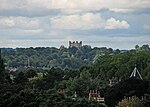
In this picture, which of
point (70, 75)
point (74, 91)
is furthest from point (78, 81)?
point (70, 75)

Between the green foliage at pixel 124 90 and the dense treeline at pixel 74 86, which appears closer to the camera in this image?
the dense treeline at pixel 74 86

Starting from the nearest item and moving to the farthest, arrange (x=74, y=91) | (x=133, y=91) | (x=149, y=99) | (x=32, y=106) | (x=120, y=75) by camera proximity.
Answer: (x=32, y=106)
(x=149, y=99)
(x=133, y=91)
(x=74, y=91)
(x=120, y=75)

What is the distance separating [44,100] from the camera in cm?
4666

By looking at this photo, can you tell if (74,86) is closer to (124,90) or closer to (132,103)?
(124,90)

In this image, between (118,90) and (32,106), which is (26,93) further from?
(118,90)

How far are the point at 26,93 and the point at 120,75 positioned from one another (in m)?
55.4

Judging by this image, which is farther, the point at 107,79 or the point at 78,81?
the point at 107,79

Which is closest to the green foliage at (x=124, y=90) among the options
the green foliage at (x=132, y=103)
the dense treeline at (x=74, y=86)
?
the dense treeline at (x=74, y=86)

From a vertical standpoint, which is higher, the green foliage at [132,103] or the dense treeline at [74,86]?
the dense treeline at [74,86]

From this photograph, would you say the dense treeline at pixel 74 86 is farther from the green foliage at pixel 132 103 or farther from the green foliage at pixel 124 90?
the green foliage at pixel 132 103

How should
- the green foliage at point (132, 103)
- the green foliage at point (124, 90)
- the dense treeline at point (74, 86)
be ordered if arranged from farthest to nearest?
the green foliage at point (124, 90), the green foliage at point (132, 103), the dense treeline at point (74, 86)

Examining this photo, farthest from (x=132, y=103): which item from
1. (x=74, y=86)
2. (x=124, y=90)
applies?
(x=74, y=86)

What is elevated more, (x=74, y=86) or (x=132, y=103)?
(x=74, y=86)

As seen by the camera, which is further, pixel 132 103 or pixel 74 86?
pixel 74 86
